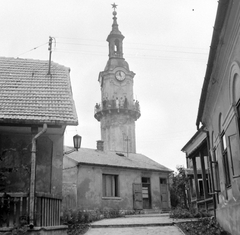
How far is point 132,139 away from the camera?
4147 cm

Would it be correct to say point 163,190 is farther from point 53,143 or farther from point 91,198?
point 53,143

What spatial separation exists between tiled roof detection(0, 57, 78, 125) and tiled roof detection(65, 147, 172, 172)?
11613 mm

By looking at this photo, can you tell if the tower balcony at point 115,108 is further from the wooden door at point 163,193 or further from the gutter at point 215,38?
the gutter at point 215,38

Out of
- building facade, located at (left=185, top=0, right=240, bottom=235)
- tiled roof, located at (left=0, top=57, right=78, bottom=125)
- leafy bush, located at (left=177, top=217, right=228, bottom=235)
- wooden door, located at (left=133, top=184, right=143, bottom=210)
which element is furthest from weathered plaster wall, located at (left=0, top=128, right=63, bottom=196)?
wooden door, located at (left=133, top=184, right=143, bottom=210)

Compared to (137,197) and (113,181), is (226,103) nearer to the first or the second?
(113,181)

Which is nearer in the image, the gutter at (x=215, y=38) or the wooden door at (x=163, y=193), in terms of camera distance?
the gutter at (x=215, y=38)

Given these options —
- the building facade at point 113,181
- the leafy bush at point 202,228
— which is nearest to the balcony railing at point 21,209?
the leafy bush at point 202,228

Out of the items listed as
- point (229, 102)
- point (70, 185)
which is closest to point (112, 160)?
point (70, 185)

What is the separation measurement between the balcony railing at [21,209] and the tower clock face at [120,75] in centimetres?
3415

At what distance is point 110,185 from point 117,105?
1721cm

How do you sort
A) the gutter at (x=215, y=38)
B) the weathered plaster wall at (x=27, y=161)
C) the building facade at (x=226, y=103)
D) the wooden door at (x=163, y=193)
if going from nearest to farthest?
the gutter at (x=215, y=38), the building facade at (x=226, y=103), the weathered plaster wall at (x=27, y=161), the wooden door at (x=163, y=193)

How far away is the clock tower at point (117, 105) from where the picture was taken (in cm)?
4109

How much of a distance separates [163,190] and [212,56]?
75.0 feet

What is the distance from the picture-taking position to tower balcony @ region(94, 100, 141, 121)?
41875 mm
